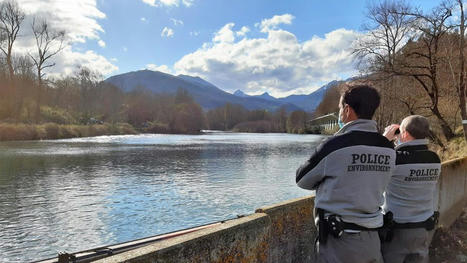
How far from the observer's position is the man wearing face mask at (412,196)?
118 inches

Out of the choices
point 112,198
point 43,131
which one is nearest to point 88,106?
point 43,131

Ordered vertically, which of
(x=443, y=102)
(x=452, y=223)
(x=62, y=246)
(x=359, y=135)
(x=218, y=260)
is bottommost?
(x=62, y=246)

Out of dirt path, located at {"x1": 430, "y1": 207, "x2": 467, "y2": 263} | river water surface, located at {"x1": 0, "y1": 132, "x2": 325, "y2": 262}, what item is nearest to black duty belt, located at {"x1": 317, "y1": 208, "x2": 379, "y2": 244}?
dirt path, located at {"x1": 430, "y1": 207, "x2": 467, "y2": 263}

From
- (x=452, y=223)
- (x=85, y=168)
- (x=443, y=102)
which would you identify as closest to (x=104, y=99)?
(x=85, y=168)

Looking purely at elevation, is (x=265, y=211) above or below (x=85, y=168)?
above

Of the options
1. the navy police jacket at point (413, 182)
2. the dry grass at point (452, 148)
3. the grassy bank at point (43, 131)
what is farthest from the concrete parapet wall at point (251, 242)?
the grassy bank at point (43, 131)

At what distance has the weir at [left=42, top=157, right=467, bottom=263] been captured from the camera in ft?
7.25

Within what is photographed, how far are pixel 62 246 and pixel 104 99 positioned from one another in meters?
86.1

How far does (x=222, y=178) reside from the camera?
1742cm

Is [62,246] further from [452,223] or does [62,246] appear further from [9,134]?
[9,134]

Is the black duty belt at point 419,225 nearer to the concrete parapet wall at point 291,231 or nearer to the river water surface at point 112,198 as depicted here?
the concrete parapet wall at point 291,231

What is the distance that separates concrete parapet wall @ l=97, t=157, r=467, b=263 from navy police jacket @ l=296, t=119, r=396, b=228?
0.77 meters

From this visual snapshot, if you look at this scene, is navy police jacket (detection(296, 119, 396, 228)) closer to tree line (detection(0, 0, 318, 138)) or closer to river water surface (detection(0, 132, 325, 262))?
river water surface (detection(0, 132, 325, 262))

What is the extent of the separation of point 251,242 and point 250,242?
2cm
